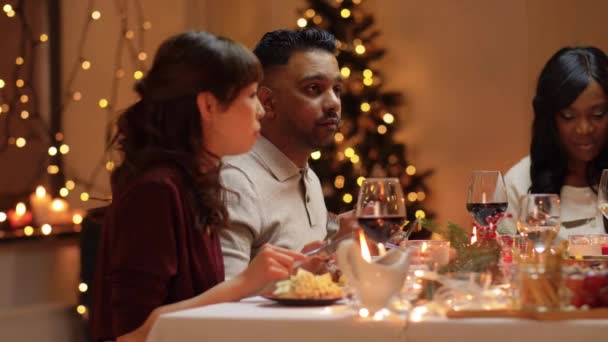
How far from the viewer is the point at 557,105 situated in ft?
10.9

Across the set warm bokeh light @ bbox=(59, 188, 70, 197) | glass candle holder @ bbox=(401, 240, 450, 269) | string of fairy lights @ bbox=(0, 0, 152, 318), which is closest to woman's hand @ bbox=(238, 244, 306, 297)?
glass candle holder @ bbox=(401, 240, 450, 269)

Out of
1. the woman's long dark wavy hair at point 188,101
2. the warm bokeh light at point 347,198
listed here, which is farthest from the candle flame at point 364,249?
the warm bokeh light at point 347,198

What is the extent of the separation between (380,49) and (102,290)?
423 centimetres

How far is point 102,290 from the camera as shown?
6.50 ft

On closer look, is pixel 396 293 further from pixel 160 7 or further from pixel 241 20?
pixel 241 20

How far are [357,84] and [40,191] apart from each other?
6.71 ft

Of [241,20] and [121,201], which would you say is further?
[241,20]

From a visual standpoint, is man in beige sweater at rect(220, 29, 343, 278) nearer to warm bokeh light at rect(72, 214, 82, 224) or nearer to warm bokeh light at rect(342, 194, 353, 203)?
warm bokeh light at rect(72, 214, 82, 224)

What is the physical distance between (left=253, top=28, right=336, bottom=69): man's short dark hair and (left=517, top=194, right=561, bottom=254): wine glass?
45.3 inches

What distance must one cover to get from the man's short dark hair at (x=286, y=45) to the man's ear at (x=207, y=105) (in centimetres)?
105

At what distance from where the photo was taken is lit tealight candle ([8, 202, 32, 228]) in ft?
14.7

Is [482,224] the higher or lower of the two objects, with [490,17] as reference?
lower

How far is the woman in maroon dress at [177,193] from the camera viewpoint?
183 cm

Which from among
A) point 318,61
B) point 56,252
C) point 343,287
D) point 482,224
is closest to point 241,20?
point 56,252
